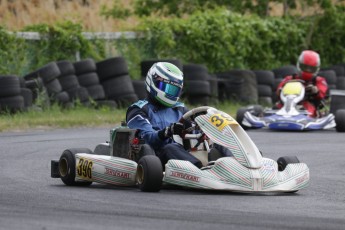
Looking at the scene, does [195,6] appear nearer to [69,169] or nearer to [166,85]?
[166,85]

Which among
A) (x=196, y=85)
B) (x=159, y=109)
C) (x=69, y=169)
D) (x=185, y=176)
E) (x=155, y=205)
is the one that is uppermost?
(x=159, y=109)

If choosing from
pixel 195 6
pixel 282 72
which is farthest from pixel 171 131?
pixel 195 6

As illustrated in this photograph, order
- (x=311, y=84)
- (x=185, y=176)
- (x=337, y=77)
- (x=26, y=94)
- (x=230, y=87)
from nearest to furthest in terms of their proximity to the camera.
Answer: (x=185, y=176), (x=26, y=94), (x=311, y=84), (x=230, y=87), (x=337, y=77)

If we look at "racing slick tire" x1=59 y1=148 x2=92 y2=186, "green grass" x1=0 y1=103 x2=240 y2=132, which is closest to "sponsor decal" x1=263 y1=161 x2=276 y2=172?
"racing slick tire" x1=59 y1=148 x2=92 y2=186

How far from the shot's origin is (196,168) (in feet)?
26.7

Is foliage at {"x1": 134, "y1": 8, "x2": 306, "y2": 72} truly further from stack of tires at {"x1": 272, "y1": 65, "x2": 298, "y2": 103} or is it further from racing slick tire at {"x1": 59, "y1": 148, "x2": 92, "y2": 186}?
racing slick tire at {"x1": 59, "y1": 148, "x2": 92, "y2": 186}

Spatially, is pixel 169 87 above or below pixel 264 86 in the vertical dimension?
above

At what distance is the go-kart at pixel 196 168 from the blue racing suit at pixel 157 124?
88mm

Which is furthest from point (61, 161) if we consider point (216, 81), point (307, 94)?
point (216, 81)

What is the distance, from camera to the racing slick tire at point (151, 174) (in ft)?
26.3

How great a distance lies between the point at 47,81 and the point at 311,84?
13.0 feet

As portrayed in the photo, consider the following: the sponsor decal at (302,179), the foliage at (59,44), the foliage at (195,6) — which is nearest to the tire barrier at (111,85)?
the foliage at (59,44)

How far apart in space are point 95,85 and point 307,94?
3.49 m

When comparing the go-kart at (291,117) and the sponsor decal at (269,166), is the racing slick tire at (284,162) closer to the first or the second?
the sponsor decal at (269,166)
